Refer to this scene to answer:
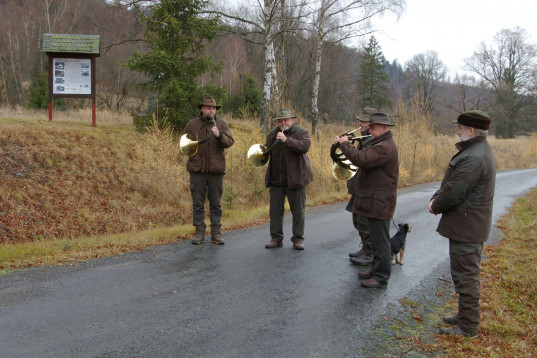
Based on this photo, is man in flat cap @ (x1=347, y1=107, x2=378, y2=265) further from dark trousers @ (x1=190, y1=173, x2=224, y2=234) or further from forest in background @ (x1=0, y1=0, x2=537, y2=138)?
forest in background @ (x1=0, y1=0, x2=537, y2=138)

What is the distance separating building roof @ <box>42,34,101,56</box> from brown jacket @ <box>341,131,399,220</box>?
12.2 m

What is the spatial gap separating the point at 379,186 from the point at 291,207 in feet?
6.48

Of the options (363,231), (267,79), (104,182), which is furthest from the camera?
(267,79)

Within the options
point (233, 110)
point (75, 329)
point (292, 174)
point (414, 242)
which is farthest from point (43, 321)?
point (233, 110)

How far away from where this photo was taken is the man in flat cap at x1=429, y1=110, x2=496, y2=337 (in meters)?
4.11

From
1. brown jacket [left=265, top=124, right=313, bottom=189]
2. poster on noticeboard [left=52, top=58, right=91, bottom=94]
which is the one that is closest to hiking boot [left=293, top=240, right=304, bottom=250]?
brown jacket [left=265, top=124, right=313, bottom=189]

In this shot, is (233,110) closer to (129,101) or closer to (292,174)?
(129,101)

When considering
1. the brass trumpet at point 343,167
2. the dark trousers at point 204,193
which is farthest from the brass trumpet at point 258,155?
the brass trumpet at point 343,167

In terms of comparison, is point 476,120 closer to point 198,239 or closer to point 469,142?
point 469,142

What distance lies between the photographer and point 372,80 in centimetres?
4719


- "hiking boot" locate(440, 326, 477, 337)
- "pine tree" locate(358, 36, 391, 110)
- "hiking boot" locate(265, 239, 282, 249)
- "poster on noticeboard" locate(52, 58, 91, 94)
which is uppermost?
"pine tree" locate(358, 36, 391, 110)

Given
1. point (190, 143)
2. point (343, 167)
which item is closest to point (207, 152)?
point (190, 143)

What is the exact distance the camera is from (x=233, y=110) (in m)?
25.9

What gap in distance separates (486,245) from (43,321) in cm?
742
